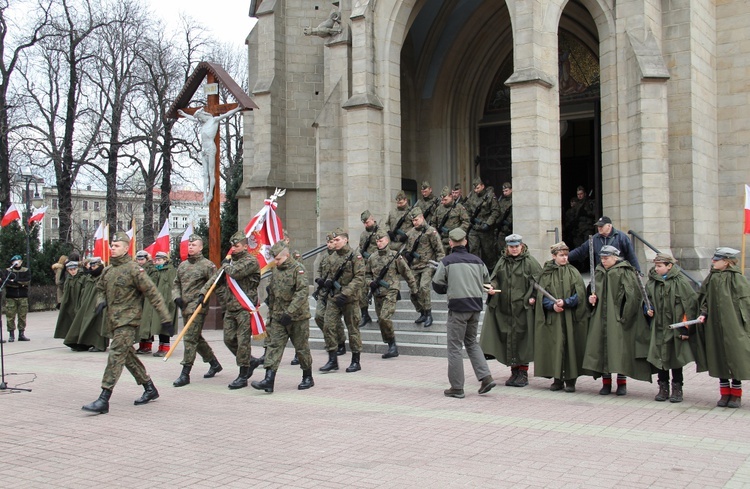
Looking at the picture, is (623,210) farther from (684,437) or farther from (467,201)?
(684,437)

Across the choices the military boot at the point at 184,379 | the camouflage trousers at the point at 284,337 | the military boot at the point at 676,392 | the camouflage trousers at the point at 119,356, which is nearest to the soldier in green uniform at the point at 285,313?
the camouflage trousers at the point at 284,337

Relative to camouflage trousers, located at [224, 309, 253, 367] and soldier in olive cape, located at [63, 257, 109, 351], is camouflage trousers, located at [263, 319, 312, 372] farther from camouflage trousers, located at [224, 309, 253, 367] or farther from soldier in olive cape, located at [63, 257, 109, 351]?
soldier in olive cape, located at [63, 257, 109, 351]

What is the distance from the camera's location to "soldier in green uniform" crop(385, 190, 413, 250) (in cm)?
1489

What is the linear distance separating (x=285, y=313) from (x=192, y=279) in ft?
6.21

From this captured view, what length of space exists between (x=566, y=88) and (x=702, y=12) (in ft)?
14.4

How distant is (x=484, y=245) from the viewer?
1638cm

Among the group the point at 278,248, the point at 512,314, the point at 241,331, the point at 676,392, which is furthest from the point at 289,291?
the point at 676,392

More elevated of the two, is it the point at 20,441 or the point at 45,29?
the point at 45,29

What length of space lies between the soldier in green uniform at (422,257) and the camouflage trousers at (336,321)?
204 centimetres

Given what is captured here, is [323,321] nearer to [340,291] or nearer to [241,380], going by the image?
[340,291]

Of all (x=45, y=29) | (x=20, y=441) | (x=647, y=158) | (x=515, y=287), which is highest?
(x=45, y=29)

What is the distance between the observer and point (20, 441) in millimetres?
7004

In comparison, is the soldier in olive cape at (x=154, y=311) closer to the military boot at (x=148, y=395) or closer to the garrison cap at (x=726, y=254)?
the military boot at (x=148, y=395)

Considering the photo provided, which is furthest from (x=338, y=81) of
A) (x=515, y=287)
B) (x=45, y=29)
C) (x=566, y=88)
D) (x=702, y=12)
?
(x=45, y=29)
